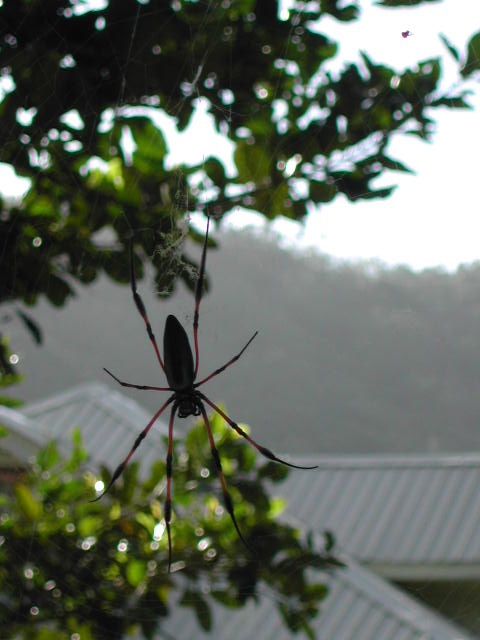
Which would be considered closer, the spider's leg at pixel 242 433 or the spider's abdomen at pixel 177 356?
the spider's abdomen at pixel 177 356

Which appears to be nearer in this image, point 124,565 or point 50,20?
point 50,20

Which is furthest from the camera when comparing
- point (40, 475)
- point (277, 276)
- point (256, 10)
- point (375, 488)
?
point (375, 488)

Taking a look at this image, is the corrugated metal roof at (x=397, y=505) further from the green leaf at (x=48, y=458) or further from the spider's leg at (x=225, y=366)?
the green leaf at (x=48, y=458)

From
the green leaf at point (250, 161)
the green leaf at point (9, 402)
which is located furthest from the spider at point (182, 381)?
the green leaf at point (9, 402)

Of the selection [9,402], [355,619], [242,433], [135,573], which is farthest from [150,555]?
[355,619]

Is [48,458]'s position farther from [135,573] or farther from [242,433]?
[242,433]

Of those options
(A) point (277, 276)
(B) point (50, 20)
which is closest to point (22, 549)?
(A) point (277, 276)

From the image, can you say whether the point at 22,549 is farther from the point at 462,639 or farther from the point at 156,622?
the point at 462,639

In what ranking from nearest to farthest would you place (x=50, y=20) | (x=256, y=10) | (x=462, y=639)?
1. (x=50, y=20)
2. (x=256, y=10)
3. (x=462, y=639)
